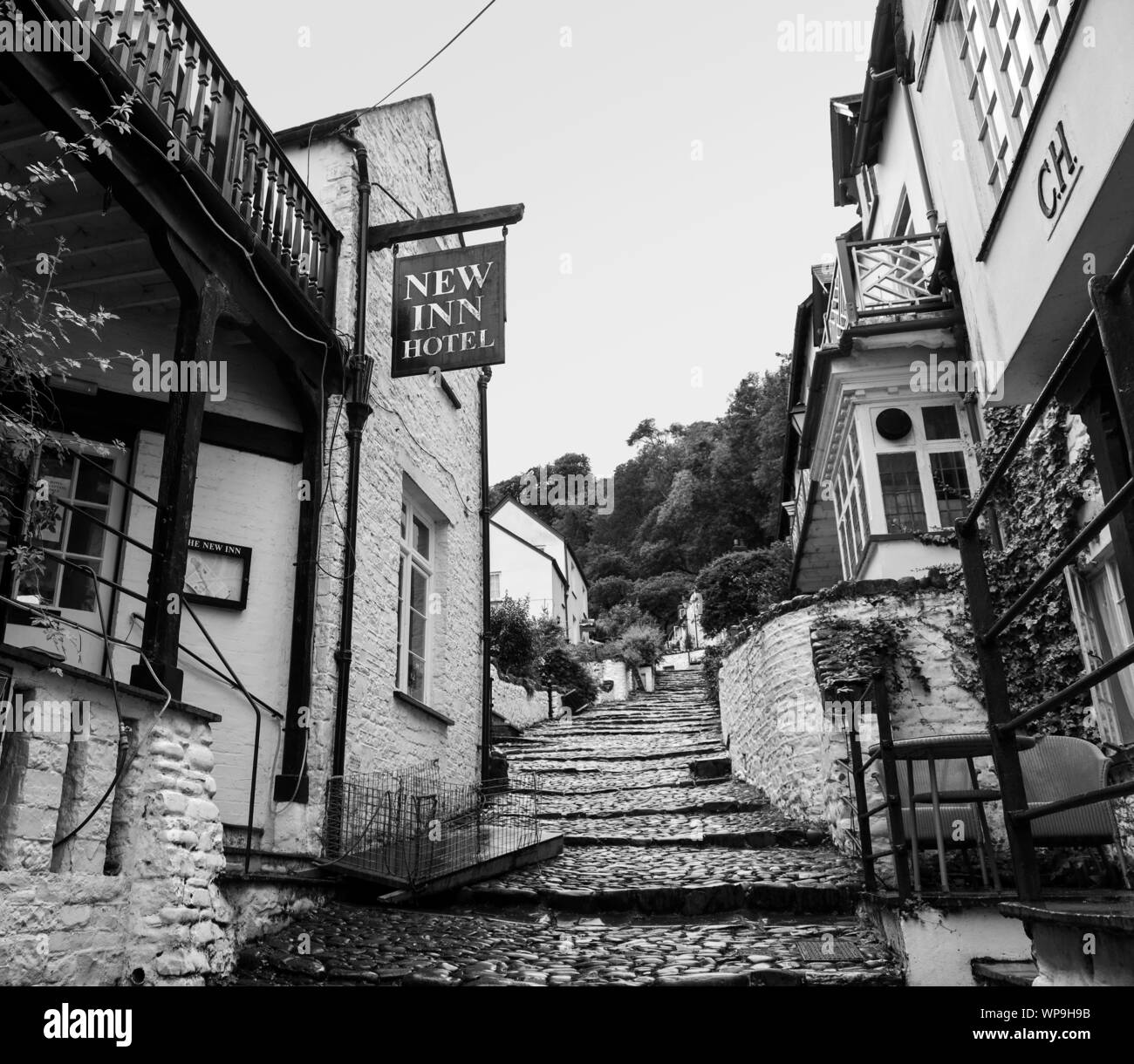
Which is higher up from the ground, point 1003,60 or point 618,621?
point 618,621

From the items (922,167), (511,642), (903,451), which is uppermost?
(922,167)

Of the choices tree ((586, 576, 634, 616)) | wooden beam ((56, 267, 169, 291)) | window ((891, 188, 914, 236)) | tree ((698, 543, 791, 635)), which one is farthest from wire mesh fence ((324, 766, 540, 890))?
tree ((586, 576, 634, 616))

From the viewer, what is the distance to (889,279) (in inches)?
402

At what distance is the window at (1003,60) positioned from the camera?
20.3 feet

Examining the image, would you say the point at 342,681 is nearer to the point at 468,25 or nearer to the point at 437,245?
the point at 468,25

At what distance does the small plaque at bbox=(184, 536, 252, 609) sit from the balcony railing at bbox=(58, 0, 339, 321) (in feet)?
6.73

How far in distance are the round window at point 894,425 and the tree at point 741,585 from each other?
26.7ft

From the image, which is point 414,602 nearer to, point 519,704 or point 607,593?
point 519,704

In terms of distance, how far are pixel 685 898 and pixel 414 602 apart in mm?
Answer: 4575

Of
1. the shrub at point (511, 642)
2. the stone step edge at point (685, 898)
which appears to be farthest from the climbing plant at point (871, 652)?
the shrub at point (511, 642)

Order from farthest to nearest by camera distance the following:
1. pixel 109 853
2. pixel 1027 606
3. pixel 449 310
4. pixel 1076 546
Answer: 1. pixel 449 310
2. pixel 109 853
3. pixel 1027 606
4. pixel 1076 546
